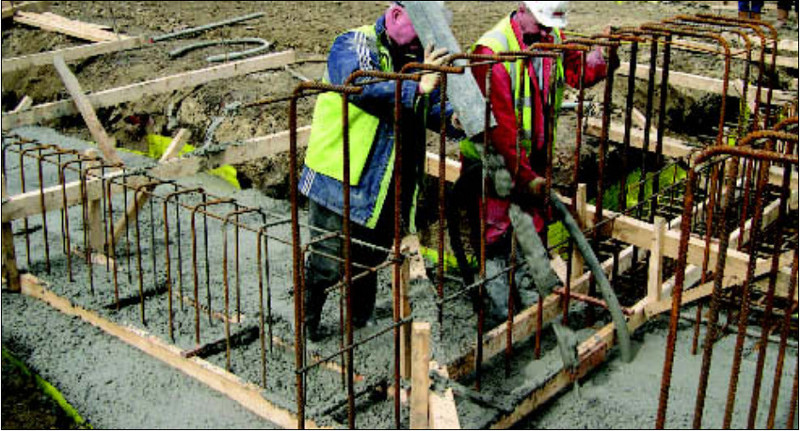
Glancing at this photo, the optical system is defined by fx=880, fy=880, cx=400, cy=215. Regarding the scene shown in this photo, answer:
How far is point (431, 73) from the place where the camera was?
3.56 metres

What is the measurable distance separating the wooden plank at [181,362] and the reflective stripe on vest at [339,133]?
1135 millimetres

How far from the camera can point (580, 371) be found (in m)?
4.39

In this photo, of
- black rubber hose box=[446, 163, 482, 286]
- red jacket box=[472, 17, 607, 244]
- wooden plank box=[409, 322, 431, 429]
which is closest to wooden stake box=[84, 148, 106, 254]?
black rubber hose box=[446, 163, 482, 286]

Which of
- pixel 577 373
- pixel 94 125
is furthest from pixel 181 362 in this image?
pixel 94 125

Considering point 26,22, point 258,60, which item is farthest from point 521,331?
point 26,22

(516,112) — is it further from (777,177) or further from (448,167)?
(777,177)

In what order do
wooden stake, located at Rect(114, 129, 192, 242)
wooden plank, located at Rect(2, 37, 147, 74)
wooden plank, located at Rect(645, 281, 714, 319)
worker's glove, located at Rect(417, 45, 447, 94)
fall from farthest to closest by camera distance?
1. wooden plank, located at Rect(2, 37, 147, 74)
2. wooden stake, located at Rect(114, 129, 192, 242)
3. wooden plank, located at Rect(645, 281, 714, 319)
4. worker's glove, located at Rect(417, 45, 447, 94)

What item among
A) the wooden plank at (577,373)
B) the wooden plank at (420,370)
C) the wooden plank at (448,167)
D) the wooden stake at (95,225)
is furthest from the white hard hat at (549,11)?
the wooden stake at (95,225)

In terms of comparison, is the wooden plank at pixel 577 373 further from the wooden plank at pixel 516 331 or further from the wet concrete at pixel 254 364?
the wooden plank at pixel 516 331

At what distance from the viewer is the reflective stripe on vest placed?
14.0 ft

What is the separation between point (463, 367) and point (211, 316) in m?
1.65

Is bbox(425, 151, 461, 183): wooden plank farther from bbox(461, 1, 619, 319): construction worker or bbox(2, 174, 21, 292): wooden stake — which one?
bbox(2, 174, 21, 292): wooden stake

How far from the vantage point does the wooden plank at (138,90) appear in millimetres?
6129

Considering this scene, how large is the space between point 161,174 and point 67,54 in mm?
3340
